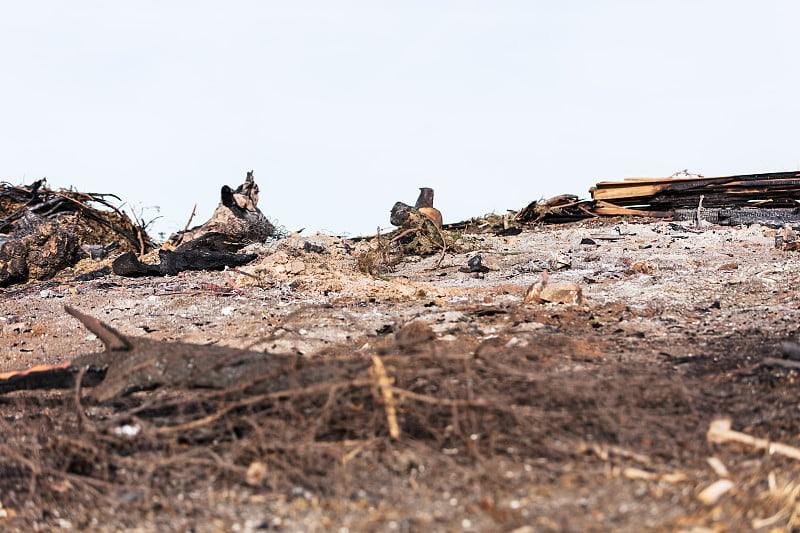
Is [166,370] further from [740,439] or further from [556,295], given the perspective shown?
[556,295]

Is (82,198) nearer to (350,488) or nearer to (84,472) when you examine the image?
(84,472)

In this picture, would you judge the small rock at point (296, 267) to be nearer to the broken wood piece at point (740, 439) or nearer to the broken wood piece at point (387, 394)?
the broken wood piece at point (387, 394)

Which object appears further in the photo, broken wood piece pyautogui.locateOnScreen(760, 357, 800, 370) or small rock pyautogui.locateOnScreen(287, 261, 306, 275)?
small rock pyautogui.locateOnScreen(287, 261, 306, 275)

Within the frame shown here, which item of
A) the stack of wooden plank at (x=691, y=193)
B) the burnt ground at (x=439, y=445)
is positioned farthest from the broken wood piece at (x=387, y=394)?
the stack of wooden plank at (x=691, y=193)

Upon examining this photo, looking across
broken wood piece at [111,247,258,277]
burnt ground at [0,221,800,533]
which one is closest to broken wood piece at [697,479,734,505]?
burnt ground at [0,221,800,533]

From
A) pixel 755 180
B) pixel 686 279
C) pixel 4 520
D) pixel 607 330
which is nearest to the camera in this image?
pixel 4 520

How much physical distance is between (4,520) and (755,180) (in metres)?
11.3

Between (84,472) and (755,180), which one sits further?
(755,180)

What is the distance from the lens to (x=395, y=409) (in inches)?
96.0

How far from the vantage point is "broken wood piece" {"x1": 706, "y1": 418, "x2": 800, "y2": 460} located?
2379mm

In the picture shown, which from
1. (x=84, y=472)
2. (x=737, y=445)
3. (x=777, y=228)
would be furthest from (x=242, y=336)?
(x=777, y=228)

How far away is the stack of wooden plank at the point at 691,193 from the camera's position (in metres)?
10.9

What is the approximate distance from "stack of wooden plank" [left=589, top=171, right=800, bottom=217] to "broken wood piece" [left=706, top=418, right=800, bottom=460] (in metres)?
9.27

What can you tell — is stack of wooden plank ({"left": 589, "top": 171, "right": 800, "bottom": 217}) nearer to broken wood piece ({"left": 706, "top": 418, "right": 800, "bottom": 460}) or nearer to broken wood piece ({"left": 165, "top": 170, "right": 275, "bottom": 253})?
broken wood piece ({"left": 165, "top": 170, "right": 275, "bottom": 253})
